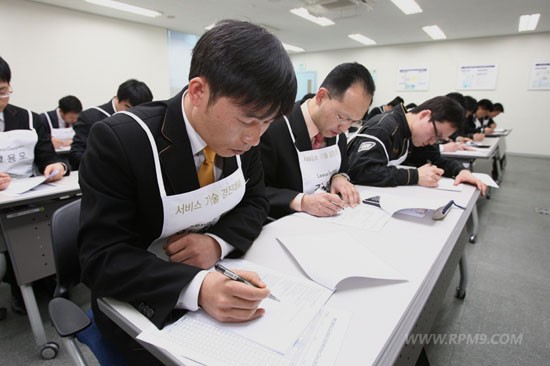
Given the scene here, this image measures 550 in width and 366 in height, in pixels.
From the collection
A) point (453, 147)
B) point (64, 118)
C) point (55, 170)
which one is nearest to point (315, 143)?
point (55, 170)

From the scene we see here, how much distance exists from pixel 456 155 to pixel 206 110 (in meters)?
3.22

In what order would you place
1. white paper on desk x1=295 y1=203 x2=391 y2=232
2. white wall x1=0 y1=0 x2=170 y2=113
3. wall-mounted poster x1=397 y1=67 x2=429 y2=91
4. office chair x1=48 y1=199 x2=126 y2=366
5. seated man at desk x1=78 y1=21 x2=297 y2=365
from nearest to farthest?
seated man at desk x1=78 y1=21 x2=297 y2=365
office chair x1=48 y1=199 x2=126 y2=366
white paper on desk x1=295 y1=203 x2=391 y2=232
white wall x1=0 y1=0 x2=170 y2=113
wall-mounted poster x1=397 y1=67 x2=429 y2=91

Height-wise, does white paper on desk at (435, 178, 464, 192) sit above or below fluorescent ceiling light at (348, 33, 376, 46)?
below

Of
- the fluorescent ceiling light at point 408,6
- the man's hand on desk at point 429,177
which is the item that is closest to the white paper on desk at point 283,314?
the man's hand on desk at point 429,177

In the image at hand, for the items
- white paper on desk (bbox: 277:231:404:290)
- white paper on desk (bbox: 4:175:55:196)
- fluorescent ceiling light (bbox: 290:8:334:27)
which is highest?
fluorescent ceiling light (bbox: 290:8:334:27)

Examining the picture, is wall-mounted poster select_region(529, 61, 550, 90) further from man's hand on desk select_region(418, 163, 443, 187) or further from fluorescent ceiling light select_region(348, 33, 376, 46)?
man's hand on desk select_region(418, 163, 443, 187)

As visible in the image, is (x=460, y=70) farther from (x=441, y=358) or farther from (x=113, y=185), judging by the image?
(x=113, y=185)

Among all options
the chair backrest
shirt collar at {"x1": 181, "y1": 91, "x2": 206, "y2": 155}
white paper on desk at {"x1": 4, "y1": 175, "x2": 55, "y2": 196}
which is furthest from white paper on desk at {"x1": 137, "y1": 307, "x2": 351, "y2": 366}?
white paper on desk at {"x1": 4, "y1": 175, "x2": 55, "y2": 196}

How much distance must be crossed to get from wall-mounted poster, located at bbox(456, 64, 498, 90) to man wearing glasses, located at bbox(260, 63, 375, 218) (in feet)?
28.4

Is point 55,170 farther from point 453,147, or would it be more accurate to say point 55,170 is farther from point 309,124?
point 453,147

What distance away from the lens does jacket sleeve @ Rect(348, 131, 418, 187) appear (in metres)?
1.75

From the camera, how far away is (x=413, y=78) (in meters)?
9.32

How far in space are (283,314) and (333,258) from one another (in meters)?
0.28

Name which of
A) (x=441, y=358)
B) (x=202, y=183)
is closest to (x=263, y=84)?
(x=202, y=183)
